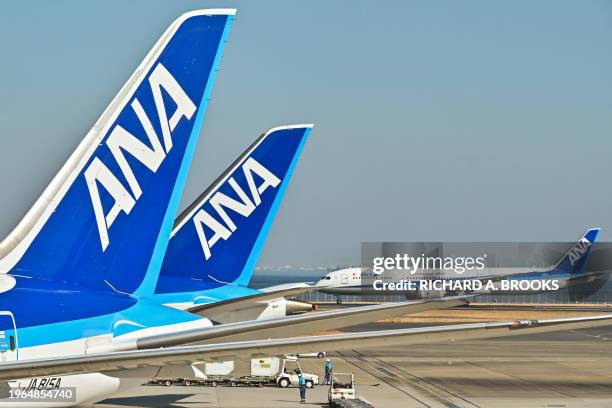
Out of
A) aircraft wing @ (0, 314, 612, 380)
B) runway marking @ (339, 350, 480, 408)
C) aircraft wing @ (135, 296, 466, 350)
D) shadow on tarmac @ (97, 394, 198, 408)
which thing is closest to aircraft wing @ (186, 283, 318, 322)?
aircraft wing @ (135, 296, 466, 350)

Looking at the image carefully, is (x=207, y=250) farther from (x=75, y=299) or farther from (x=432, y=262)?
(x=432, y=262)

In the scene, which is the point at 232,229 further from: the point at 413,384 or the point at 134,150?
the point at 413,384

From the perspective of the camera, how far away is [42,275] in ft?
47.6

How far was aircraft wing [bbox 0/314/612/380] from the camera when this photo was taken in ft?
36.3

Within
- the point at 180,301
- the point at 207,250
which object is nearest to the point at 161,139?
the point at 180,301

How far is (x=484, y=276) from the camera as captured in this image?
153 meters

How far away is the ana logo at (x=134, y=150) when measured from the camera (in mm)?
15203

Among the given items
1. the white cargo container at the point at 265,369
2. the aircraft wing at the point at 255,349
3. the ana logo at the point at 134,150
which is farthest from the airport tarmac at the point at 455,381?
the aircraft wing at the point at 255,349

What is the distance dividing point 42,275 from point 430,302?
5.92m

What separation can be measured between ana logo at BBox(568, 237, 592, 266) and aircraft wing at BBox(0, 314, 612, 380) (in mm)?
141580

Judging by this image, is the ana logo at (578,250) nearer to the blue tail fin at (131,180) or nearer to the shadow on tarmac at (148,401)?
the shadow on tarmac at (148,401)

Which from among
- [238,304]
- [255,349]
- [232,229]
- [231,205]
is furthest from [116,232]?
[231,205]

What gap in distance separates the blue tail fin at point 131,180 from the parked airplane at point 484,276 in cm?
12656

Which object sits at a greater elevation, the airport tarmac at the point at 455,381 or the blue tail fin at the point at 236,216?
the blue tail fin at the point at 236,216
